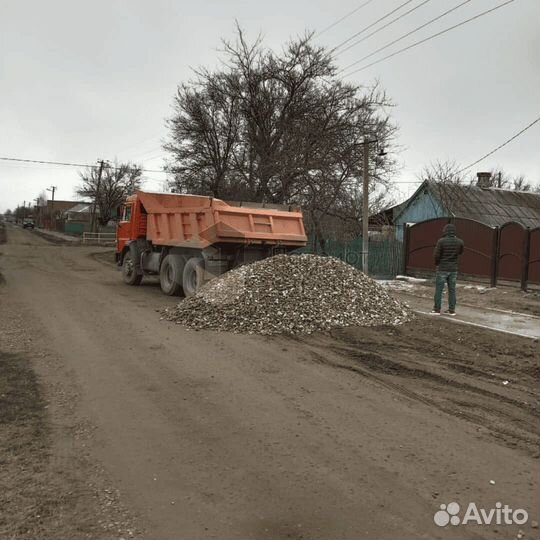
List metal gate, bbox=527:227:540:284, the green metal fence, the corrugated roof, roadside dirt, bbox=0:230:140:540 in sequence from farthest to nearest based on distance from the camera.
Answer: the corrugated roof < the green metal fence < metal gate, bbox=527:227:540:284 < roadside dirt, bbox=0:230:140:540

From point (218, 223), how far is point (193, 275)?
160cm

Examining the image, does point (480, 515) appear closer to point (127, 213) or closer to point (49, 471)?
point (49, 471)

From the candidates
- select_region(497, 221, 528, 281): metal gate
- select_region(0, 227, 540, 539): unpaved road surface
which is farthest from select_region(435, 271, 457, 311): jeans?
select_region(497, 221, 528, 281): metal gate

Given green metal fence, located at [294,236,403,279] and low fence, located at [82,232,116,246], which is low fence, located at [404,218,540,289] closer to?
green metal fence, located at [294,236,403,279]

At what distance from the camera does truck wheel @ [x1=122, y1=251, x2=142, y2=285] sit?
1627 cm

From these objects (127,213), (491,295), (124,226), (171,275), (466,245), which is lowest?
(491,295)

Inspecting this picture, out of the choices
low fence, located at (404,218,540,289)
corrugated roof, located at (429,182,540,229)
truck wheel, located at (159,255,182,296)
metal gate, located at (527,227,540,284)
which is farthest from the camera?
corrugated roof, located at (429,182,540,229)

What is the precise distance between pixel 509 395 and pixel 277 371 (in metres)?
2.60

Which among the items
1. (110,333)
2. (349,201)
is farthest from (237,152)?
(110,333)

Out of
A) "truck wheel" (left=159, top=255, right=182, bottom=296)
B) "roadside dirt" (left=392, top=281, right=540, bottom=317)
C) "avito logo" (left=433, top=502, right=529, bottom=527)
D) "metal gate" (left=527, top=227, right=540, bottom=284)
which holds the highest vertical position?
"metal gate" (left=527, top=227, right=540, bottom=284)

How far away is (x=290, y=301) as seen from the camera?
31.5 feet

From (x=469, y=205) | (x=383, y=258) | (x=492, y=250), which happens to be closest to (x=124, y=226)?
(x=383, y=258)

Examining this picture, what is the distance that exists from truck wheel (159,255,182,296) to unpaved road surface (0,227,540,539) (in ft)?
17.1

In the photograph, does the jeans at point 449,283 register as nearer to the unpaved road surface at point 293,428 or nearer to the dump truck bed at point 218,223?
the unpaved road surface at point 293,428
